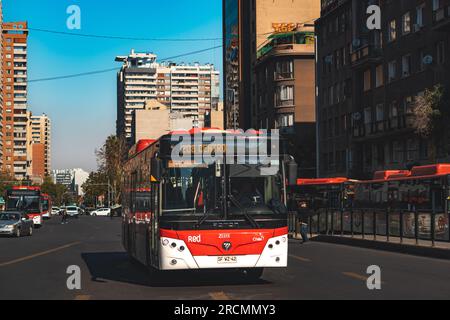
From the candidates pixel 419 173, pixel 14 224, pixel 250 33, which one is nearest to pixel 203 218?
pixel 419 173

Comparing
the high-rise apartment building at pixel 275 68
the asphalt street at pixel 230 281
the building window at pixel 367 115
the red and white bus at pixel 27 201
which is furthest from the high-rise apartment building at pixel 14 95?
the asphalt street at pixel 230 281

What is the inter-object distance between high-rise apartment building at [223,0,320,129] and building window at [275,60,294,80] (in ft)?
11.2

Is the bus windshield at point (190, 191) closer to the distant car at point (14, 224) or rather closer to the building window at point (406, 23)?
the distant car at point (14, 224)

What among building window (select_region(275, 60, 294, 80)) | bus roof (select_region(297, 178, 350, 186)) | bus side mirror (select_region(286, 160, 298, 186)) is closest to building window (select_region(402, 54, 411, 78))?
bus roof (select_region(297, 178, 350, 186))

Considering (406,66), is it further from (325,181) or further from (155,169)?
(155,169)

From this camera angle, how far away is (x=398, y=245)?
82.5 feet

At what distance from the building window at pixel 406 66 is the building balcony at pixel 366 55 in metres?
4.15

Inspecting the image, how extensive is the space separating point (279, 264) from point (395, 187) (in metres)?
24.0

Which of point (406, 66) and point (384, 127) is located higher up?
point (406, 66)

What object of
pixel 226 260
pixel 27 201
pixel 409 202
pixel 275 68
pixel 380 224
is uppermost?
pixel 275 68

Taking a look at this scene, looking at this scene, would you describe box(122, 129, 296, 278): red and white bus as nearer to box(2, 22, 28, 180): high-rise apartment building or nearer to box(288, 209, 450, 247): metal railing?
box(288, 209, 450, 247): metal railing

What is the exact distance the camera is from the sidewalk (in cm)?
2245

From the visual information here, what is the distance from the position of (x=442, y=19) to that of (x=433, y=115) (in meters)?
6.30

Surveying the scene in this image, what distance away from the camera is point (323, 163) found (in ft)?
241
